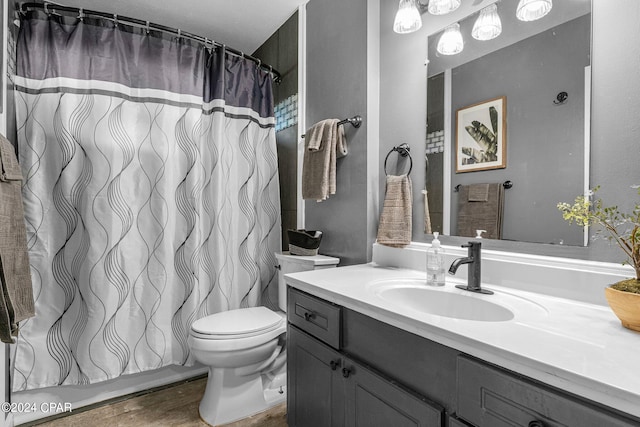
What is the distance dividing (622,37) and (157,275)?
2223 mm

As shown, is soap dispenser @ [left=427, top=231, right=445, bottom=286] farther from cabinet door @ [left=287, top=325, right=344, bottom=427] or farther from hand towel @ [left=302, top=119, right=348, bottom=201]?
hand towel @ [left=302, top=119, right=348, bottom=201]

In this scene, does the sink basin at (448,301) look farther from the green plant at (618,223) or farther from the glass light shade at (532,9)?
the glass light shade at (532,9)

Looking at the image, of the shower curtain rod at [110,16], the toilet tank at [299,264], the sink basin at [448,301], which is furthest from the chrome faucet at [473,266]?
the shower curtain rod at [110,16]

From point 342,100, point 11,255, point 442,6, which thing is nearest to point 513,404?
point 442,6

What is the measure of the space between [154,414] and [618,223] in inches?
84.7

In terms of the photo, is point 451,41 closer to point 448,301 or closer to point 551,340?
point 448,301

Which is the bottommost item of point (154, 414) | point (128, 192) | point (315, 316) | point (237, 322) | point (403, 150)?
point (154, 414)

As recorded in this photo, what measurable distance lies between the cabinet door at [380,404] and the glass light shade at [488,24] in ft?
4.26

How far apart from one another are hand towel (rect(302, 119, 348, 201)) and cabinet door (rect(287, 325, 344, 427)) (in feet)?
2.38

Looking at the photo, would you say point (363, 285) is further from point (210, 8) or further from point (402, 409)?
point (210, 8)

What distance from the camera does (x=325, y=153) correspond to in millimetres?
1733

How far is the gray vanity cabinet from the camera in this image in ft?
2.91

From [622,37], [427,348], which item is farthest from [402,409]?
[622,37]

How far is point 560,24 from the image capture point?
1.08 metres
